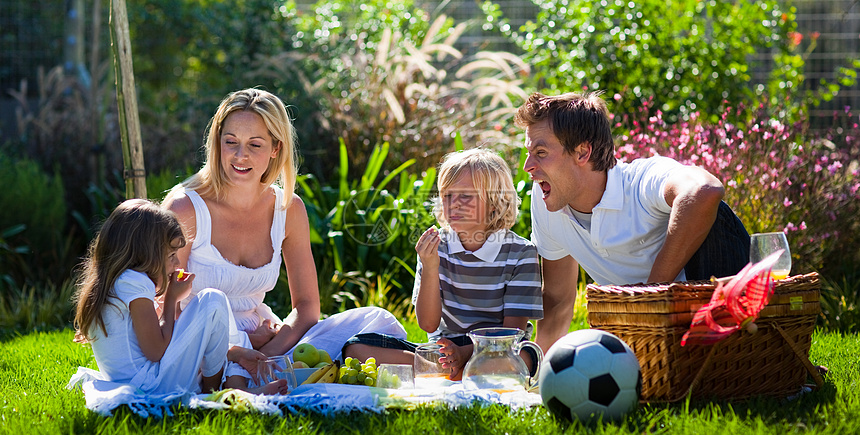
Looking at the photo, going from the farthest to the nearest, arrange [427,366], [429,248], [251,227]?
[251,227], [429,248], [427,366]

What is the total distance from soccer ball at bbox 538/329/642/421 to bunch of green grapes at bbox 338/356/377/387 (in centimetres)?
84

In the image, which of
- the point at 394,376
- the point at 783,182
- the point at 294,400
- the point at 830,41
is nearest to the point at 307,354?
the point at 394,376

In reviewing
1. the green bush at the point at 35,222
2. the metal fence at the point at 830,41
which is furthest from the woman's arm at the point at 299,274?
the metal fence at the point at 830,41

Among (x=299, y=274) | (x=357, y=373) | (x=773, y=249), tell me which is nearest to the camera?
(x=773, y=249)

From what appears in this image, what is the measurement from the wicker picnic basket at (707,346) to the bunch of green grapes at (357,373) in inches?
37.5

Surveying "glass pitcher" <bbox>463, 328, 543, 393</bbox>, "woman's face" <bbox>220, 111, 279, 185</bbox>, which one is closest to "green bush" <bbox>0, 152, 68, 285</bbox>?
"woman's face" <bbox>220, 111, 279, 185</bbox>

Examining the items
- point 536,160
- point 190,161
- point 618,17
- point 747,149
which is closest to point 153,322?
point 536,160

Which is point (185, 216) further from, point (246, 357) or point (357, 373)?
point (357, 373)

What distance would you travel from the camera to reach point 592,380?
2.38 m

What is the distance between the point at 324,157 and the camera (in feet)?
22.5

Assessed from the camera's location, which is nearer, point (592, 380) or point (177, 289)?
point (592, 380)

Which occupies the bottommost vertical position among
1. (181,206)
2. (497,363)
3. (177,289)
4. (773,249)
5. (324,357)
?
(324,357)

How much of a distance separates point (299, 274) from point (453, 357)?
1.01 meters

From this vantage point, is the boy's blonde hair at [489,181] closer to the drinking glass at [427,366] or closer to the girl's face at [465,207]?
the girl's face at [465,207]
